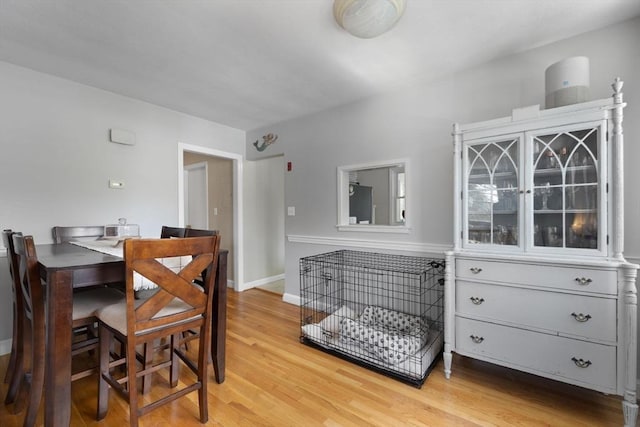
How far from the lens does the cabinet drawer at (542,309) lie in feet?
5.09

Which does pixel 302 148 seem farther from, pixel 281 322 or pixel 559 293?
→ pixel 559 293

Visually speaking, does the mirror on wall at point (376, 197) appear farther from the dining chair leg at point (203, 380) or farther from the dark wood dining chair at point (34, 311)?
the dark wood dining chair at point (34, 311)

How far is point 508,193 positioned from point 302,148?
2.32 meters

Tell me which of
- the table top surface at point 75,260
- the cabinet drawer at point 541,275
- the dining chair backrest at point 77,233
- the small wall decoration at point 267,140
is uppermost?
the small wall decoration at point 267,140

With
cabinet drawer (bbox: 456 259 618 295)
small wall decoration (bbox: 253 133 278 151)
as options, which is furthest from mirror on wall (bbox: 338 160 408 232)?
cabinet drawer (bbox: 456 259 618 295)

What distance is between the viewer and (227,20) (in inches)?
70.3

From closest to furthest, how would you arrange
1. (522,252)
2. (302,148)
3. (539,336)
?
(539,336), (522,252), (302,148)

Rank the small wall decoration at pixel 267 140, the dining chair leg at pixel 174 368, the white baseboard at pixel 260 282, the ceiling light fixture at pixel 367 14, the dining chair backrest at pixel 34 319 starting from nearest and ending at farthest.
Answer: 1. the dining chair backrest at pixel 34 319
2. the ceiling light fixture at pixel 367 14
3. the dining chair leg at pixel 174 368
4. the small wall decoration at pixel 267 140
5. the white baseboard at pixel 260 282

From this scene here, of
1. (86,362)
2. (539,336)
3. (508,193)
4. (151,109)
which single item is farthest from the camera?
(151,109)

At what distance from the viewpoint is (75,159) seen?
103 inches

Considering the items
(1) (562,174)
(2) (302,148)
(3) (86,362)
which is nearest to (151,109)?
(2) (302,148)

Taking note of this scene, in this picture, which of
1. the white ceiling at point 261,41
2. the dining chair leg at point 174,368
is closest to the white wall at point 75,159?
the white ceiling at point 261,41

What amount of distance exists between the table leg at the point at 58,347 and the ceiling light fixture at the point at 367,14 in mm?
1938

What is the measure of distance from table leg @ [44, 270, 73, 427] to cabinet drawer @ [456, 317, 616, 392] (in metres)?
2.26
